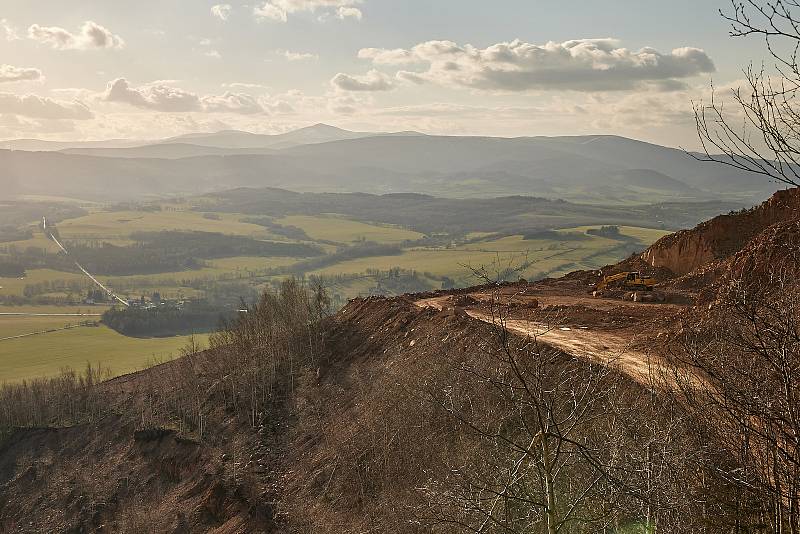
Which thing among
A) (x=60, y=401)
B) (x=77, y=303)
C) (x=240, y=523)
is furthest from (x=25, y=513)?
(x=77, y=303)

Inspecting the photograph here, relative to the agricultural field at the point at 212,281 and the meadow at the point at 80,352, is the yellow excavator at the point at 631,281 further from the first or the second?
the meadow at the point at 80,352

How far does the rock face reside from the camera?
3975cm

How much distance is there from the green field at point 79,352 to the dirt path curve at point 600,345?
228ft

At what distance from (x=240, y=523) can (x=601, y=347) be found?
19.3 meters

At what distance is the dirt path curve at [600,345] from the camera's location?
81.6ft

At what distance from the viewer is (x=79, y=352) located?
103 metres

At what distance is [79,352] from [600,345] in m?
97.4

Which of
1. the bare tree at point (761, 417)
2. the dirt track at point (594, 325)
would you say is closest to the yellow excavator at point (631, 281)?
the dirt track at point (594, 325)

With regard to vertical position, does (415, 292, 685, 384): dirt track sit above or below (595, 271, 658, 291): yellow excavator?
below

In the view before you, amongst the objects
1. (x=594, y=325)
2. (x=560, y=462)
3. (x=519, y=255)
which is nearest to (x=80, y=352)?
(x=519, y=255)

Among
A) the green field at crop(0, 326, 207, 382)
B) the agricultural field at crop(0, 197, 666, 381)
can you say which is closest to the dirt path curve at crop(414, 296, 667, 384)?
the agricultural field at crop(0, 197, 666, 381)

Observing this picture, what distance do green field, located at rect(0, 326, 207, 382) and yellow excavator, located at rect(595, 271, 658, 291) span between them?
65569mm

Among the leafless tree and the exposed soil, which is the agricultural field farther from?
the leafless tree

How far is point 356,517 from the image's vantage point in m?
27.5
